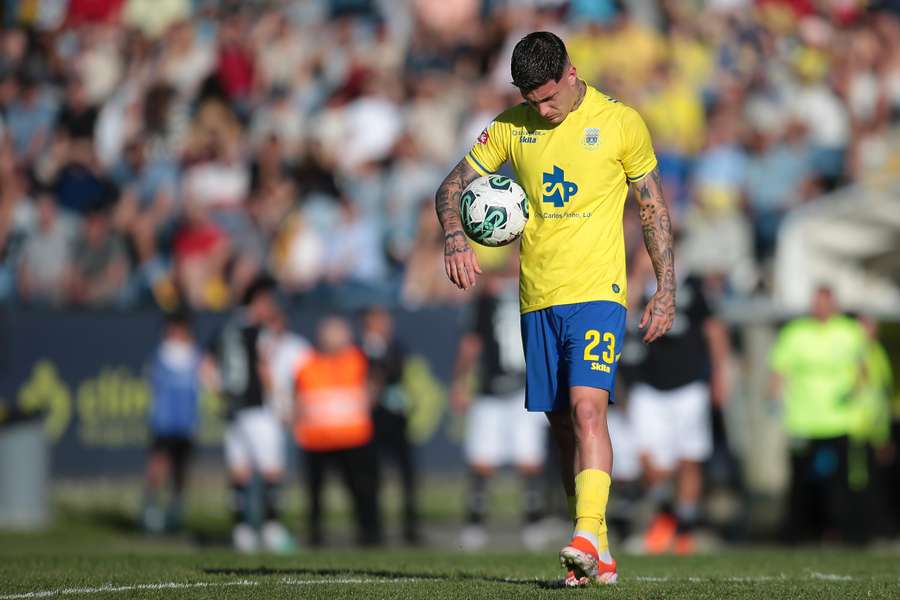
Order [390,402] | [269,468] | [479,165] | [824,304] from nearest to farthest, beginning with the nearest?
[479,165]
[824,304]
[269,468]
[390,402]

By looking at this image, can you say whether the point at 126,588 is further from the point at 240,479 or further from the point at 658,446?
the point at 658,446

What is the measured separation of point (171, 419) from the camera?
16.9 meters

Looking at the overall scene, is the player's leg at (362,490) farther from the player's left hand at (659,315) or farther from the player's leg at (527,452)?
the player's left hand at (659,315)

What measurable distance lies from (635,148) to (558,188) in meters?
0.42

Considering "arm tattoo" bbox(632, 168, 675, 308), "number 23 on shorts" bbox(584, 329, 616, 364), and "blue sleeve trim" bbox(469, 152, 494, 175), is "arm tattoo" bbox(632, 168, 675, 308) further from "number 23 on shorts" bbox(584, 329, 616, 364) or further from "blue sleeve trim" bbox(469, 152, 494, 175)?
"blue sleeve trim" bbox(469, 152, 494, 175)

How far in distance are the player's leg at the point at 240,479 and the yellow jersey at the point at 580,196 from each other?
26.5 ft

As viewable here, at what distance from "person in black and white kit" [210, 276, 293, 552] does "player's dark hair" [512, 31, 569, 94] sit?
333 inches

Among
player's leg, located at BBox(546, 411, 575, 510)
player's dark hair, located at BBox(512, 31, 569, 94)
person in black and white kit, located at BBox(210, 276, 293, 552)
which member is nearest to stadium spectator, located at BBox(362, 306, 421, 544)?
person in black and white kit, located at BBox(210, 276, 293, 552)

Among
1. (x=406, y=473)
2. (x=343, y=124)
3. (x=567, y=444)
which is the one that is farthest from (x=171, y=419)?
(x=567, y=444)

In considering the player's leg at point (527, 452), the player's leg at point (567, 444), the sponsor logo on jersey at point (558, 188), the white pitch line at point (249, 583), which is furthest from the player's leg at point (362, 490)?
the sponsor logo on jersey at point (558, 188)

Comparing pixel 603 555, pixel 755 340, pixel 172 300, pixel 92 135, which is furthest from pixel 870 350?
pixel 92 135

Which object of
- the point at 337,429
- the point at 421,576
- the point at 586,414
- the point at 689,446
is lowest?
the point at 421,576

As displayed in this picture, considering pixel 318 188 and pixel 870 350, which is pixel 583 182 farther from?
pixel 318 188

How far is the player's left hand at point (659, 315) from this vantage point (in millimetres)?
7898
